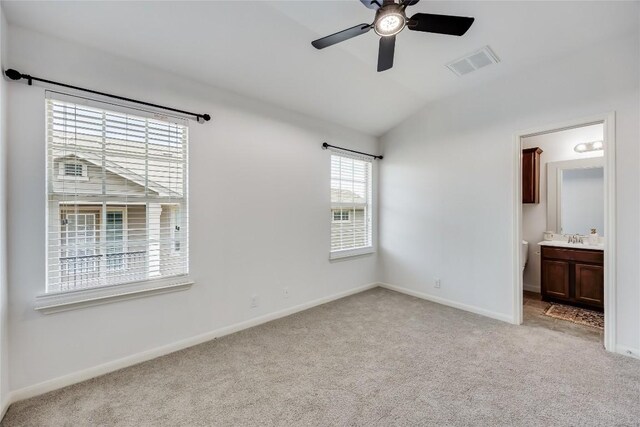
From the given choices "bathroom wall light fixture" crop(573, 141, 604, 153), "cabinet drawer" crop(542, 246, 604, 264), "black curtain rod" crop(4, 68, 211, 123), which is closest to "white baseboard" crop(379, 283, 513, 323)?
"cabinet drawer" crop(542, 246, 604, 264)

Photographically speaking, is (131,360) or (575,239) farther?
(575,239)

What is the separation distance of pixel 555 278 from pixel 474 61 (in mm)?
3065

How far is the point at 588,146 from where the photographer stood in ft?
12.6

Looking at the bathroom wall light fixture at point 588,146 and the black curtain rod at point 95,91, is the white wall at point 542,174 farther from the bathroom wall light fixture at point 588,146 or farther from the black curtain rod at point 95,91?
the black curtain rod at point 95,91

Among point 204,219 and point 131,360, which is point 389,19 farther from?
point 131,360

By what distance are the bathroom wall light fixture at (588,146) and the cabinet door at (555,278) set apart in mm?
1583

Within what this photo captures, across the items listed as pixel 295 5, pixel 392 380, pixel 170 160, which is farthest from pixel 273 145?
pixel 392 380

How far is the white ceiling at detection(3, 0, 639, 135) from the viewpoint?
2.00 meters

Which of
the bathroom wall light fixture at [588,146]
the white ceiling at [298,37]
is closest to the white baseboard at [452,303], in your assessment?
the bathroom wall light fixture at [588,146]

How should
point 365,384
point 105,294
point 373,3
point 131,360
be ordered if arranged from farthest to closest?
point 131,360 < point 105,294 < point 365,384 < point 373,3

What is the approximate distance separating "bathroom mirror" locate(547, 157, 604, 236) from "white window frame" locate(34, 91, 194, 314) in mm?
4944

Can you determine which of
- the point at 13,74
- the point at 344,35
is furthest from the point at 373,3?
the point at 13,74

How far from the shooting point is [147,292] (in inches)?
94.5

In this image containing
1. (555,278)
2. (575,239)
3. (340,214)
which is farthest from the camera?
(340,214)
